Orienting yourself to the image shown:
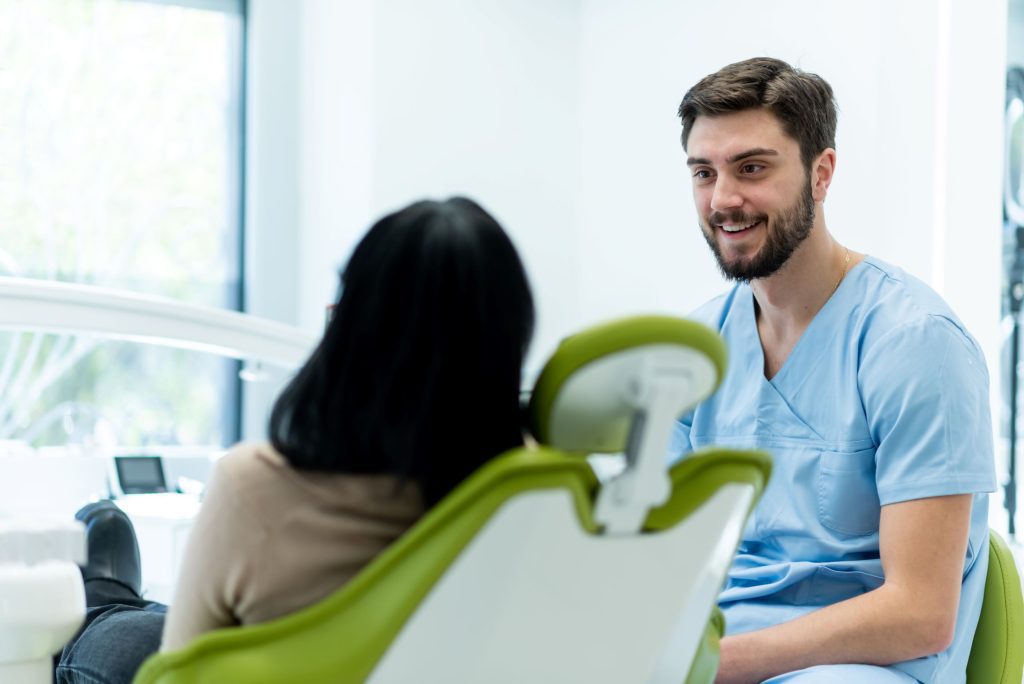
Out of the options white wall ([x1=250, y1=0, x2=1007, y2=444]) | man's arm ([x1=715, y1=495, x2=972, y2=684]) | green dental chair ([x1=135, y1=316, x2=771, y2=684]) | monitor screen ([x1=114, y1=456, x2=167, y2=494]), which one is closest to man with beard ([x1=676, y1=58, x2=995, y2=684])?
man's arm ([x1=715, y1=495, x2=972, y2=684])

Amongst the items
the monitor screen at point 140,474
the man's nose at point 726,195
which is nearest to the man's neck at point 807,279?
the man's nose at point 726,195

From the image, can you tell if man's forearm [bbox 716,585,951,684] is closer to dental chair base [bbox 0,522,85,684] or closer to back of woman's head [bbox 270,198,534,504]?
back of woman's head [bbox 270,198,534,504]

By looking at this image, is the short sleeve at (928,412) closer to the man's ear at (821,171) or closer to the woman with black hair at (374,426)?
the man's ear at (821,171)

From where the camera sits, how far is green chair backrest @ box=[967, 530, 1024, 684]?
55.0 inches

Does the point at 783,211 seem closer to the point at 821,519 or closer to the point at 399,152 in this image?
the point at 821,519

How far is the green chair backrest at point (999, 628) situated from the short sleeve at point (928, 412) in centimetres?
12

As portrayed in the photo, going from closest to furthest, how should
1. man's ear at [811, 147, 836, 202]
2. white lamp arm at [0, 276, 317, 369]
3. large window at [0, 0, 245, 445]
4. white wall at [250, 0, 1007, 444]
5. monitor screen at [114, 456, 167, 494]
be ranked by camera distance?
white lamp arm at [0, 276, 317, 369]
man's ear at [811, 147, 836, 202]
white wall at [250, 0, 1007, 444]
monitor screen at [114, 456, 167, 494]
large window at [0, 0, 245, 445]

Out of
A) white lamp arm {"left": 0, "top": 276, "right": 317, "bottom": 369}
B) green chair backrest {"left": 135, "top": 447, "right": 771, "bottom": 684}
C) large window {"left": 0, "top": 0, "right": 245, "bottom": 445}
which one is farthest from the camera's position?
large window {"left": 0, "top": 0, "right": 245, "bottom": 445}

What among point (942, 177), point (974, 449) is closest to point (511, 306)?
point (974, 449)

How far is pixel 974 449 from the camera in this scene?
1.36m

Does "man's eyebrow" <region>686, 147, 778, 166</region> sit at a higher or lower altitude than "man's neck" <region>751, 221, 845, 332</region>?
higher

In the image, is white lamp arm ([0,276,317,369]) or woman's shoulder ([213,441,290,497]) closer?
woman's shoulder ([213,441,290,497])

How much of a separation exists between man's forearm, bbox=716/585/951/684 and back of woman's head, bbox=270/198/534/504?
0.61 m

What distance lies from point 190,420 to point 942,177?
2127 mm
